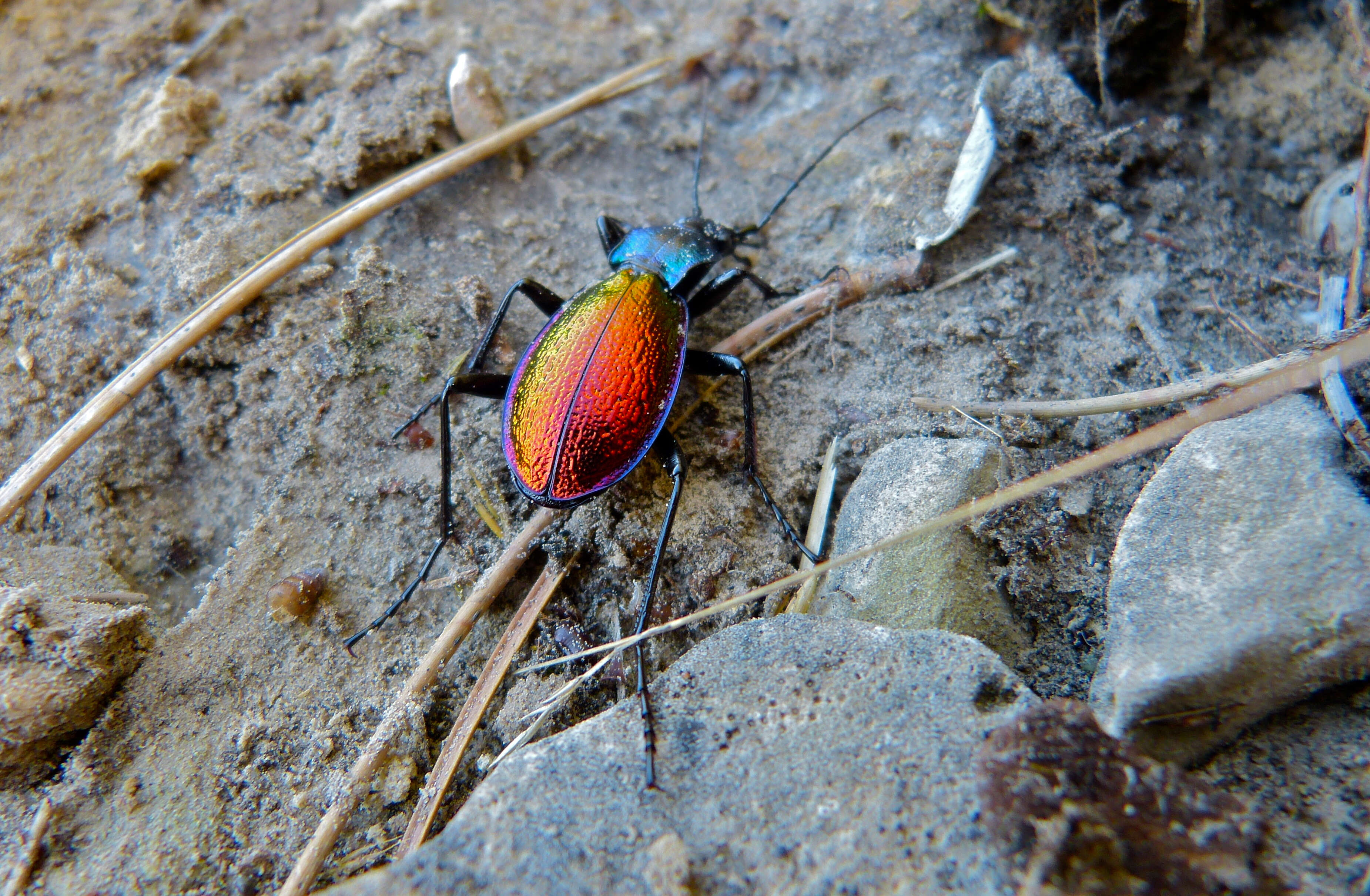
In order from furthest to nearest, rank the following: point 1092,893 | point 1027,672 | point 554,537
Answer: point 554,537 → point 1027,672 → point 1092,893

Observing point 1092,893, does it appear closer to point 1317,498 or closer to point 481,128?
point 1317,498

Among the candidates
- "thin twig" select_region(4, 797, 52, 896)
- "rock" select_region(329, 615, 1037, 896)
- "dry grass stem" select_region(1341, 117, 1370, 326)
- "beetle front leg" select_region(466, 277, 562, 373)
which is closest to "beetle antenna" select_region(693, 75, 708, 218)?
"beetle front leg" select_region(466, 277, 562, 373)

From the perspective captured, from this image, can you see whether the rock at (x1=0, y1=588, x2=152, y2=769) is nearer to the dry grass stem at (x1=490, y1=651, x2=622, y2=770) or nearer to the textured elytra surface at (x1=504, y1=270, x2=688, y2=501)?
the dry grass stem at (x1=490, y1=651, x2=622, y2=770)

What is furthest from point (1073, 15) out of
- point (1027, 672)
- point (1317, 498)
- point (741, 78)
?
point (1027, 672)

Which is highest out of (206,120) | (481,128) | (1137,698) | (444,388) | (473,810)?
(206,120)

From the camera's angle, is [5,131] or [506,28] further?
[506,28]

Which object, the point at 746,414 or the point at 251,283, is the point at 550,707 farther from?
the point at 251,283

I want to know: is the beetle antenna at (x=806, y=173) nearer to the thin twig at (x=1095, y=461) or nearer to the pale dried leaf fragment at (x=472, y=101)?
the pale dried leaf fragment at (x=472, y=101)

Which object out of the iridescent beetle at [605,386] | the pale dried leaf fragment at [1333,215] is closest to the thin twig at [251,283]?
the iridescent beetle at [605,386]
